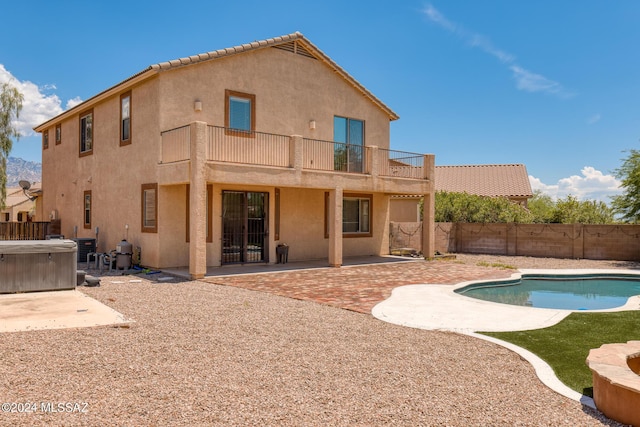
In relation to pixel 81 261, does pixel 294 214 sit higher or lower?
higher

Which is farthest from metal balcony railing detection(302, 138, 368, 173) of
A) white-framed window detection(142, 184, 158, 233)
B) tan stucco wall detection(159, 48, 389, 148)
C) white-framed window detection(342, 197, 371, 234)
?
white-framed window detection(142, 184, 158, 233)

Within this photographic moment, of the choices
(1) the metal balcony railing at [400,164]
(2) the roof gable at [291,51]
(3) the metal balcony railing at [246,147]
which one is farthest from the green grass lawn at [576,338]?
(2) the roof gable at [291,51]

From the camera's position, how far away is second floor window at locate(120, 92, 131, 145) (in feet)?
55.4

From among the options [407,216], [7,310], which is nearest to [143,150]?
[7,310]

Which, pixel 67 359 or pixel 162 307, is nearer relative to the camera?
pixel 67 359

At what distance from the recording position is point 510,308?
9891 mm

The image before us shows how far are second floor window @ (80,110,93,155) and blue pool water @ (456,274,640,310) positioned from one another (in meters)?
15.8

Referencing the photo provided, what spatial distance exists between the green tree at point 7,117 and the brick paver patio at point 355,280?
23553 millimetres

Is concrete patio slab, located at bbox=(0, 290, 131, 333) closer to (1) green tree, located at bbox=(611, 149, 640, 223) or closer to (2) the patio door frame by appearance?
(2) the patio door frame

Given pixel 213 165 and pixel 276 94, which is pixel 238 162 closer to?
pixel 213 165

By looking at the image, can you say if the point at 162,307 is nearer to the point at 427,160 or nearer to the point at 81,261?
the point at 81,261

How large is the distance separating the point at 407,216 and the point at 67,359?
27.6m

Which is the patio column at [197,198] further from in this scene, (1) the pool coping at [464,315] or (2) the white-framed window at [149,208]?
(1) the pool coping at [464,315]

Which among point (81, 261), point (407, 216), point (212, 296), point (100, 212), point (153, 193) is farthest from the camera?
point (407, 216)
